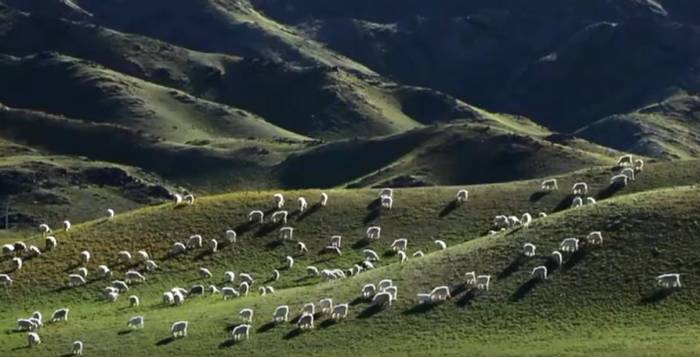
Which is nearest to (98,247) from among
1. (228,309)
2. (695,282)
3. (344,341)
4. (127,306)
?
(127,306)

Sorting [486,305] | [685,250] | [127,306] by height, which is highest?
[685,250]

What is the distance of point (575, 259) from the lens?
214 feet

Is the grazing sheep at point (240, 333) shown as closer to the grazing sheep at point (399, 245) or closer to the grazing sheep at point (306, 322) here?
the grazing sheep at point (306, 322)

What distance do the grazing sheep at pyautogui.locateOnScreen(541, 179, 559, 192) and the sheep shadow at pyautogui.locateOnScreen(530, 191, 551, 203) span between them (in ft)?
2.00

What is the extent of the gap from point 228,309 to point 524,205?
31.4 metres

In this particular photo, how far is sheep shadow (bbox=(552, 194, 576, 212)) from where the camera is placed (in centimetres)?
8675

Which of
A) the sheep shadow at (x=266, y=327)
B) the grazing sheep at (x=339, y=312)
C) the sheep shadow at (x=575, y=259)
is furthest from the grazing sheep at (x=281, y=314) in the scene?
the sheep shadow at (x=575, y=259)

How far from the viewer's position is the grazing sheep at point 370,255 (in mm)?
79125

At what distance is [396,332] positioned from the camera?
58.6m

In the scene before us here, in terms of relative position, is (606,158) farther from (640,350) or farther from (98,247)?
(640,350)

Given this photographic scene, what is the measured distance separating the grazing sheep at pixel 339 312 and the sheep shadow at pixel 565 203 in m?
30.1

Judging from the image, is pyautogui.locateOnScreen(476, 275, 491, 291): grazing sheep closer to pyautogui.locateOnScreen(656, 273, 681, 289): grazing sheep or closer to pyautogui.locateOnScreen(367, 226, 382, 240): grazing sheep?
pyautogui.locateOnScreen(656, 273, 681, 289): grazing sheep

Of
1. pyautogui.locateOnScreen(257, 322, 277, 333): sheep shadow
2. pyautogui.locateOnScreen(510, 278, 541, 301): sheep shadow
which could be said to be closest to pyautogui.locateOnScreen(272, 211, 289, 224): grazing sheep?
pyautogui.locateOnScreen(257, 322, 277, 333): sheep shadow

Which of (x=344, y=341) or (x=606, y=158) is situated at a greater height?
(x=606, y=158)
